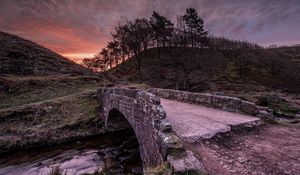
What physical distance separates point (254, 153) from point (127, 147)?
10.2 metres

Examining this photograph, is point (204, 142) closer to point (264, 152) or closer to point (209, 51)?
point (264, 152)

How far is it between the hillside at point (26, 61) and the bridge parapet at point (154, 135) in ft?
103

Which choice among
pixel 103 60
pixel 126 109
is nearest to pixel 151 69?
pixel 103 60

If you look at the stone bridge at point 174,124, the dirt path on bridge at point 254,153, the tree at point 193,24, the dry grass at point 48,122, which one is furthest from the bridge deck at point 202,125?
the tree at point 193,24

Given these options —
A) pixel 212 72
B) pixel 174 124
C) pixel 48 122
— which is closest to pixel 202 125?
pixel 174 124

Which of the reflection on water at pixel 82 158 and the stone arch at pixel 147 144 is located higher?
the stone arch at pixel 147 144

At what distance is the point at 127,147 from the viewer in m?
13.9

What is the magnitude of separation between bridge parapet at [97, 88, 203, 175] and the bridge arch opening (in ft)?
8.64

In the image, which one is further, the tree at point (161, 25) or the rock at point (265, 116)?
the tree at point (161, 25)

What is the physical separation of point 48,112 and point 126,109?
38.3 feet

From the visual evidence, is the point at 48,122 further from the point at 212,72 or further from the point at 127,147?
the point at 212,72

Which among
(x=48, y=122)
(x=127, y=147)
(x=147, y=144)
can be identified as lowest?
(x=127, y=147)

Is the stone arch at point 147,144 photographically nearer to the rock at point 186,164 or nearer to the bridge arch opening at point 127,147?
the rock at point 186,164

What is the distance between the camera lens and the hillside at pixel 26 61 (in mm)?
35750
